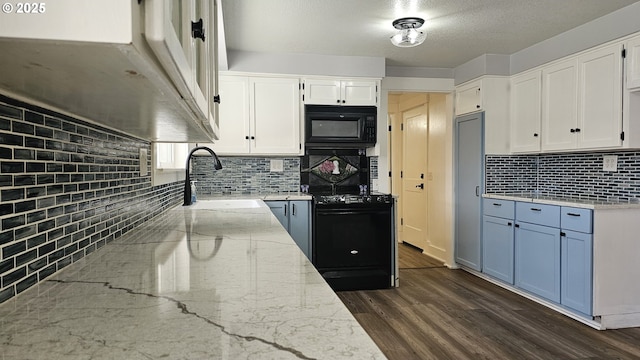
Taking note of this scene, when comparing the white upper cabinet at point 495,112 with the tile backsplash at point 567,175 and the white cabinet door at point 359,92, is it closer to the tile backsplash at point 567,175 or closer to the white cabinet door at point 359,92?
the tile backsplash at point 567,175

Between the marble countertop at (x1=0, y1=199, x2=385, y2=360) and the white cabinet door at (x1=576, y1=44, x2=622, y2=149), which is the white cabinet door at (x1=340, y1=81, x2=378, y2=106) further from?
the marble countertop at (x1=0, y1=199, x2=385, y2=360)

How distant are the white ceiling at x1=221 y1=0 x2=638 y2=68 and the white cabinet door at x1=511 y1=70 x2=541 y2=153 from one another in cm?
32

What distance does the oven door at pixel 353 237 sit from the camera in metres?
3.42

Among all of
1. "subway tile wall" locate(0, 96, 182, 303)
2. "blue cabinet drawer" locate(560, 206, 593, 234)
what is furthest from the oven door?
"subway tile wall" locate(0, 96, 182, 303)

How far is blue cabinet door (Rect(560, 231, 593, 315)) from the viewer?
2.66 m

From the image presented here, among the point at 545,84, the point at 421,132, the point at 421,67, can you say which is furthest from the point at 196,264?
the point at 421,132

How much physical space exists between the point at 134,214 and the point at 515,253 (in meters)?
3.14

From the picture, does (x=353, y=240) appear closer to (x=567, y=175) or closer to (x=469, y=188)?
(x=469, y=188)

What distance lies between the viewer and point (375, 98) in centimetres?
378

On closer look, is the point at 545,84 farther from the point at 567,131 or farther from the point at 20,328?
the point at 20,328

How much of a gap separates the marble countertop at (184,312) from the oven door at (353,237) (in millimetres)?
2407

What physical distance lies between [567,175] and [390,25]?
2174mm

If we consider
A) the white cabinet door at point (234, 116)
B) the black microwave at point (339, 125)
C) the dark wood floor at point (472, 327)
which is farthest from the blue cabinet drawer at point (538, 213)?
the white cabinet door at point (234, 116)

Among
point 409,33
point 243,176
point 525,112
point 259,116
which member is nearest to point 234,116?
point 259,116
